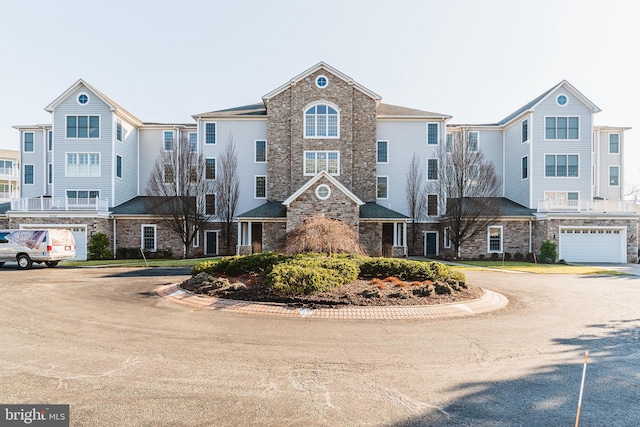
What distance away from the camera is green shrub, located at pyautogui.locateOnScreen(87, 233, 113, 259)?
29.0 m

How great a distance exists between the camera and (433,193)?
33469 millimetres

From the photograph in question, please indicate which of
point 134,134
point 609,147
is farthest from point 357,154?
point 609,147

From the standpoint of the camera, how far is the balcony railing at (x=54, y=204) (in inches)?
1139

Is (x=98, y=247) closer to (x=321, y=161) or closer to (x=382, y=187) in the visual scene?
(x=321, y=161)

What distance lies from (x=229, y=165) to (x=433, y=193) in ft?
56.6

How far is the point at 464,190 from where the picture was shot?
30953 millimetres

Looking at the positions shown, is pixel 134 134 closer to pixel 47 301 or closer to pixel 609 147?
pixel 47 301

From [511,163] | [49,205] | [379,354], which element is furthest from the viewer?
[511,163]

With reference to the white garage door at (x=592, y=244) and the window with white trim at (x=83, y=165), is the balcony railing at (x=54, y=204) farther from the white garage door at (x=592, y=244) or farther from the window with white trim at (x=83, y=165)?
the white garage door at (x=592, y=244)

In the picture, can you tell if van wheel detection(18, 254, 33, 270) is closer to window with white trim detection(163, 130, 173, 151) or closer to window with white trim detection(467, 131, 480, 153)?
window with white trim detection(163, 130, 173, 151)

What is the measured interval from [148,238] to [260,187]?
9.83m

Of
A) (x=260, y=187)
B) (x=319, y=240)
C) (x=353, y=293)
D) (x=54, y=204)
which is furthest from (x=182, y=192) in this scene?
(x=353, y=293)

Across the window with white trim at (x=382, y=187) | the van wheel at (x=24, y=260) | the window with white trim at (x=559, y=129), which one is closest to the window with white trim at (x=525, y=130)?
the window with white trim at (x=559, y=129)

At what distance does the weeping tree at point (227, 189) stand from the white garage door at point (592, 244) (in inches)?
998
